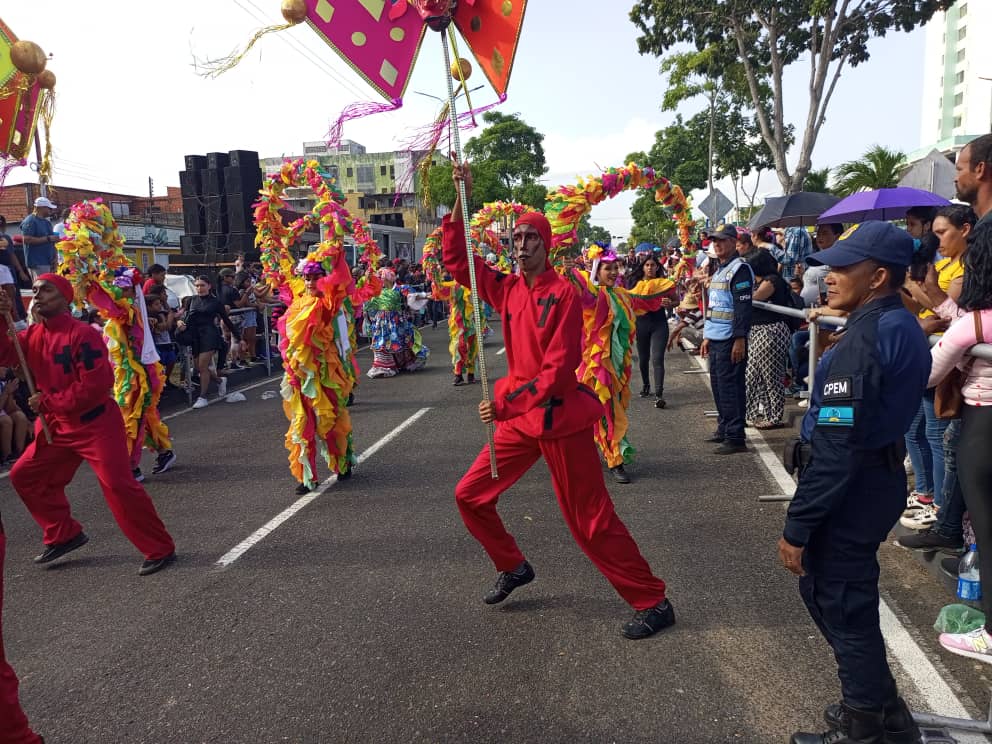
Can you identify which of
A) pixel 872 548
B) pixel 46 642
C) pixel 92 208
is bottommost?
pixel 46 642

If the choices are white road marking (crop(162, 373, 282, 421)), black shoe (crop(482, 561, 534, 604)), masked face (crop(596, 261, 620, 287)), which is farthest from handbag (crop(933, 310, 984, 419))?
white road marking (crop(162, 373, 282, 421))

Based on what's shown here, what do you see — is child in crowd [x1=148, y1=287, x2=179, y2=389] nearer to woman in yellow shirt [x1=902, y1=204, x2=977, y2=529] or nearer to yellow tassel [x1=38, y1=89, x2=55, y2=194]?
yellow tassel [x1=38, y1=89, x2=55, y2=194]

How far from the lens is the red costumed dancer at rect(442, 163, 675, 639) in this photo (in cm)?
349

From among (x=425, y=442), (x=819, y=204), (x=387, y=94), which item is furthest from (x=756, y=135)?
(x=387, y=94)

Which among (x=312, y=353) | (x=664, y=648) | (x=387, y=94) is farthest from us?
(x=312, y=353)

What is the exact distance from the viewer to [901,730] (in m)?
2.49

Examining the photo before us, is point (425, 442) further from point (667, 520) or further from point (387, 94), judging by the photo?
point (387, 94)

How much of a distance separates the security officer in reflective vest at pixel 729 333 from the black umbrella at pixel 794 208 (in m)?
4.81

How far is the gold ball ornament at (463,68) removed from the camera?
3705 mm

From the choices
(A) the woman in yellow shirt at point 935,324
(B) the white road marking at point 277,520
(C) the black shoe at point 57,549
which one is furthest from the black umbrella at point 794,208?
(C) the black shoe at point 57,549

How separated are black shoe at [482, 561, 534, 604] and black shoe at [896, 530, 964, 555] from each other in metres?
2.34

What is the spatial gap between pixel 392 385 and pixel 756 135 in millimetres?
24399

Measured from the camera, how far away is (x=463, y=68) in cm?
372

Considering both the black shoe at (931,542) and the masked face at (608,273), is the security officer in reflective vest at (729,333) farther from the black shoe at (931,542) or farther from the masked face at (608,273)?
the black shoe at (931,542)
